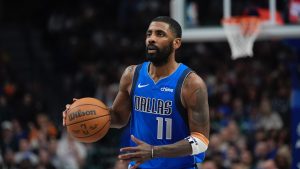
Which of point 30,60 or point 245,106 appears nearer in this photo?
point 245,106

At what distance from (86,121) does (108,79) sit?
36.8 ft

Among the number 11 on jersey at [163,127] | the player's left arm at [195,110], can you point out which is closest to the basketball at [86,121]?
the number 11 on jersey at [163,127]

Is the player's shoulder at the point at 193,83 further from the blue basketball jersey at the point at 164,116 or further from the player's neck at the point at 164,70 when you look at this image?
the player's neck at the point at 164,70

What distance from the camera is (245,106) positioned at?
14578 mm

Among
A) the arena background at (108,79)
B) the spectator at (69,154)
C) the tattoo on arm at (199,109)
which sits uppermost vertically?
the tattoo on arm at (199,109)

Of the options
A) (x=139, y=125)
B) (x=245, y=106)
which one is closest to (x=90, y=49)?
(x=245, y=106)

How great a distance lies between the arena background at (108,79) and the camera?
38.3 feet

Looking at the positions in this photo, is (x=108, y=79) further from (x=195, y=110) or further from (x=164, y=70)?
(x=195, y=110)

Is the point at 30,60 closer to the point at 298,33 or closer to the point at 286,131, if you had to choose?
the point at 286,131

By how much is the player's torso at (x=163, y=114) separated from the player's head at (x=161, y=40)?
204mm

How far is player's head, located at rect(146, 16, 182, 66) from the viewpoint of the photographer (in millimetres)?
6055

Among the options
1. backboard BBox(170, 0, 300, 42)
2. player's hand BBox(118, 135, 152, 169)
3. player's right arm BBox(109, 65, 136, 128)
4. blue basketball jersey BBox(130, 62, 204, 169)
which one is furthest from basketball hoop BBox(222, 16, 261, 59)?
player's hand BBox(118, 135, 152, 169)

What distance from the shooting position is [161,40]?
6.07 meters

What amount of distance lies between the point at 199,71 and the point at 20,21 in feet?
23.0
